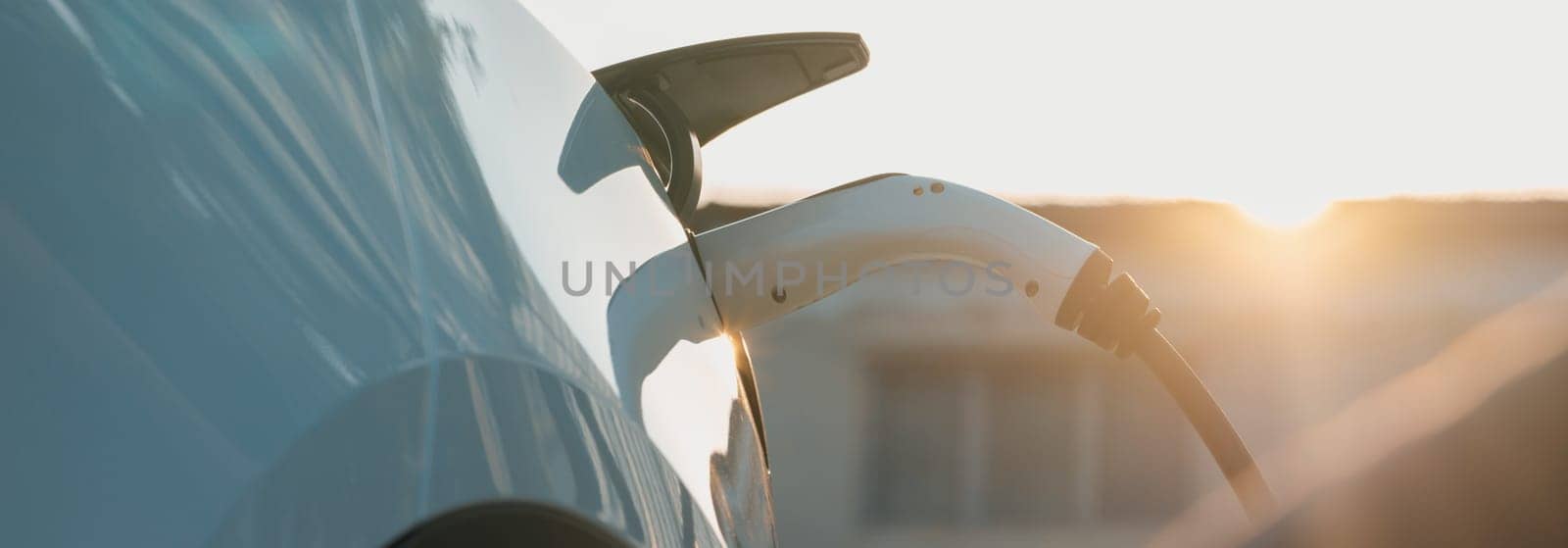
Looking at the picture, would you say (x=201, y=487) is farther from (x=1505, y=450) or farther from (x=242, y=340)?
(x=1505, y=450)

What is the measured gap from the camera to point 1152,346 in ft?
2.84

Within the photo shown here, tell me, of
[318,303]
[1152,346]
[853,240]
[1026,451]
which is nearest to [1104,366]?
[1026,451]

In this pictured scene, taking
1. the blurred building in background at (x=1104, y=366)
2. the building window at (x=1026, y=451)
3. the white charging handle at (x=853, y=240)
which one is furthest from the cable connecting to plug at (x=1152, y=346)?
the building window at (x=1026, y=451)

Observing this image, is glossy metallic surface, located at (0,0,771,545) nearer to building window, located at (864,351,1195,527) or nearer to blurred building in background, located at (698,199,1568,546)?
blurred building in background, located at (698,199,1568,546)

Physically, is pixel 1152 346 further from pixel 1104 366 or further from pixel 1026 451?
pixel 1026 451

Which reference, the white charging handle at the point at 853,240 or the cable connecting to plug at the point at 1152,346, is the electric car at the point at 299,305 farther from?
the cable connecting to plug at the point at 1152,346

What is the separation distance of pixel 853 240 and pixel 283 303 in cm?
44

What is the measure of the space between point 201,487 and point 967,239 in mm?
497

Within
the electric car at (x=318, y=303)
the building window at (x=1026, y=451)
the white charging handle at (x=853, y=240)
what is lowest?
the building window at (x=1026, y=451)

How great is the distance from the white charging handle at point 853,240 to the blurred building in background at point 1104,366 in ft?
19.9

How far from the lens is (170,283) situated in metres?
0.31

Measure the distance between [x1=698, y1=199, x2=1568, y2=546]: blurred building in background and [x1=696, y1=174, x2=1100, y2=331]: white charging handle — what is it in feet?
19.9

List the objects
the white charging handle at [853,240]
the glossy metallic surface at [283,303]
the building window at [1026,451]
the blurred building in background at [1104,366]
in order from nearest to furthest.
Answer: the glossy metallic surface at [283,303] → the white charging handle at [853,240] → the blurred building in background at [1104,366] → the building window at [1026,451]

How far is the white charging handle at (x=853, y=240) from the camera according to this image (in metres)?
0.73
